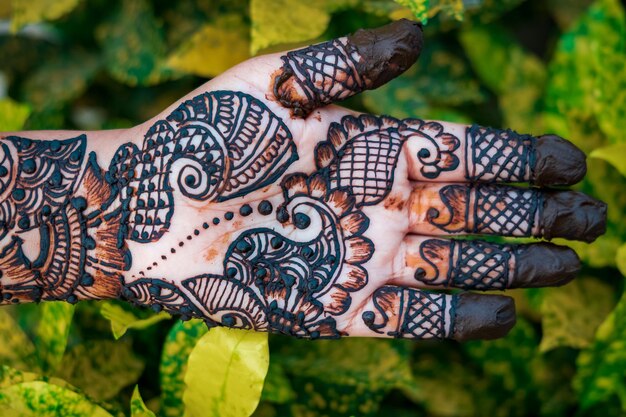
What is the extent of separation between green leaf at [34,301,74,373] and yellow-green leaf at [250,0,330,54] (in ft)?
1.45

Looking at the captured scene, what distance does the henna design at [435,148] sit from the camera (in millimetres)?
867

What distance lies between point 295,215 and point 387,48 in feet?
0.75

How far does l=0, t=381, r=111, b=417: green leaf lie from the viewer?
2.74 feet

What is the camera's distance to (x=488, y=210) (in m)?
0.86

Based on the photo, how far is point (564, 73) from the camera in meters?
1.16

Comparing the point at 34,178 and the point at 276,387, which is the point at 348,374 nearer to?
the point at 276,387

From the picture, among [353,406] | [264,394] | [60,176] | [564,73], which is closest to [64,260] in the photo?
[60,176]

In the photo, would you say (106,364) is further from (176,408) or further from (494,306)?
(494,306)

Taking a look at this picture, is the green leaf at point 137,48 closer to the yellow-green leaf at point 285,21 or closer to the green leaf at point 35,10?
the green leaf at point 35,10

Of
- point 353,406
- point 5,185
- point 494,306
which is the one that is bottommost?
point 353,406

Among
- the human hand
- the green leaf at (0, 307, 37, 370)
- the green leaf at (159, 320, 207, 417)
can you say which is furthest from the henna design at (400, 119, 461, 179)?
the green leaf at (0, 307, 37, 370)

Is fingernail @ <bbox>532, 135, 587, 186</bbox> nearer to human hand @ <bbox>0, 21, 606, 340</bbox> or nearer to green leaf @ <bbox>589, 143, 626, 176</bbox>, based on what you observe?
human hand @ <bbox>0, 21, 606, 340</bbox>

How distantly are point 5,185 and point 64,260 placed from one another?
4.7 inches

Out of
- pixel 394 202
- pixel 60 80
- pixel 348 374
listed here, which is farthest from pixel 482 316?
pixel 60 80
